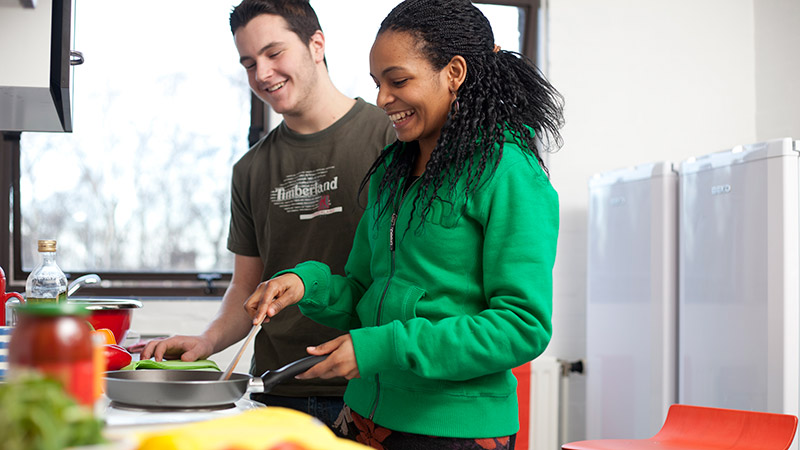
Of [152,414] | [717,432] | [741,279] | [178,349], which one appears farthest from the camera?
[741,279]

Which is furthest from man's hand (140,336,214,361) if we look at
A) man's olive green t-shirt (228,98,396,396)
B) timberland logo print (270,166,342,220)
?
timberland logo print (270,166,342,220)

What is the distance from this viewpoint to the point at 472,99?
3.74 ft

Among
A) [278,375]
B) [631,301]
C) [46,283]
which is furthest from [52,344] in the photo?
[631,301]

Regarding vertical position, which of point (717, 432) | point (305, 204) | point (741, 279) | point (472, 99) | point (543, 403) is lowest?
point (543, 403)

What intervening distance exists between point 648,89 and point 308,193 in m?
1.81

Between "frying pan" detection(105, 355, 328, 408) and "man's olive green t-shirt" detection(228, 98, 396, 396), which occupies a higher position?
"man's olive green t-shirt" detection(228, 98, 396, 396)

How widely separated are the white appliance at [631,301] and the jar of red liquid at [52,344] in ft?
7.41

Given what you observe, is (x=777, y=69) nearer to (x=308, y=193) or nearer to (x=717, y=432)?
(x=717, y=432)

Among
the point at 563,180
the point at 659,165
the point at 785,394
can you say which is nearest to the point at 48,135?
the point at 563,180

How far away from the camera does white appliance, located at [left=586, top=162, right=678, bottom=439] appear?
8.14ft

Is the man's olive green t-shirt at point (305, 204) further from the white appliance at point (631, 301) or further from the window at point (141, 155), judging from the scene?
the white appliance at point (631, 301)

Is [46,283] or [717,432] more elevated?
[46,283]

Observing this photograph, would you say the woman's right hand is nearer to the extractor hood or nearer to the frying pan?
the frying pan

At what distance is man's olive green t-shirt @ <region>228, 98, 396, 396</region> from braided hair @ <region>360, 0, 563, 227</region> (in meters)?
0.53
